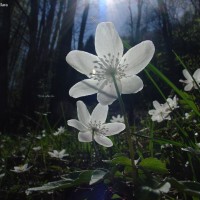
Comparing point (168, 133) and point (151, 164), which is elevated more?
point (151, 164)

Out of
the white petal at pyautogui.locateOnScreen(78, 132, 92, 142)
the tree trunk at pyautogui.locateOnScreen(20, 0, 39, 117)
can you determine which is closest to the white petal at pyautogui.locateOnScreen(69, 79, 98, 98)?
the white petal at pyautogui.locateOnScreen(78, 132, 92, 142)

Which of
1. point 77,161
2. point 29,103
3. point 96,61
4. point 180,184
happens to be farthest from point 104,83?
point 29,103

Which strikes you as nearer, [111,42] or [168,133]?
[111,42]

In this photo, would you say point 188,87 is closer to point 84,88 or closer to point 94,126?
point 94,126

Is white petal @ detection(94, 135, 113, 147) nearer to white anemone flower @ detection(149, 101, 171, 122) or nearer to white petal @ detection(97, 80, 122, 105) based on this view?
white petal @ detection(97, 80, 122, 105)

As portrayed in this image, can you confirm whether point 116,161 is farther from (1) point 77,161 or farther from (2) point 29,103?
(2) point 29,103

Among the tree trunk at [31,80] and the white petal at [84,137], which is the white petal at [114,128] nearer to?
the white petal at [84,137]

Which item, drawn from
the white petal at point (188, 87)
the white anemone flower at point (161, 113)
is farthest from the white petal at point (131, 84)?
the white anemone flower at point (161, 113)
